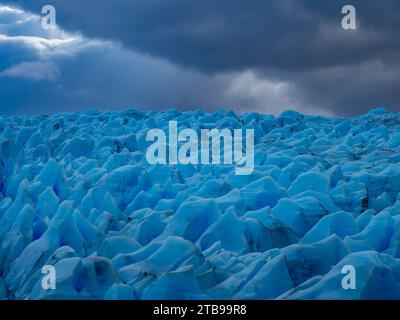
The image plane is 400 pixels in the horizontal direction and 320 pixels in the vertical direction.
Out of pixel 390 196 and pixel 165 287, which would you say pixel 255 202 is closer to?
pixel 390 196

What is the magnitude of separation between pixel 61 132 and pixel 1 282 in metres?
5.91

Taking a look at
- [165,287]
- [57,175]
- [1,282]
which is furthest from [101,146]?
[165,287]

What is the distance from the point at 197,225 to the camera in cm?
547

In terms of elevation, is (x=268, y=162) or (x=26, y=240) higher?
(x=268, y=162)

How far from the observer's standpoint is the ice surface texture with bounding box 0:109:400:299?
4059 mm

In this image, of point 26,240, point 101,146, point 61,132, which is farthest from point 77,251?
point 61,132

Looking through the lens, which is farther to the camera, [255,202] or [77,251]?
[255,202]

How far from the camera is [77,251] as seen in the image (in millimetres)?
5156

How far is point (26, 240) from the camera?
213 inches

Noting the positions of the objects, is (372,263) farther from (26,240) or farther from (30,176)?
(30,176)

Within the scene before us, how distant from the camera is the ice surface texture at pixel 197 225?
406 centimetres

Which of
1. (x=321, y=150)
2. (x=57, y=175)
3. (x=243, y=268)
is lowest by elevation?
(x=243, y=268)
